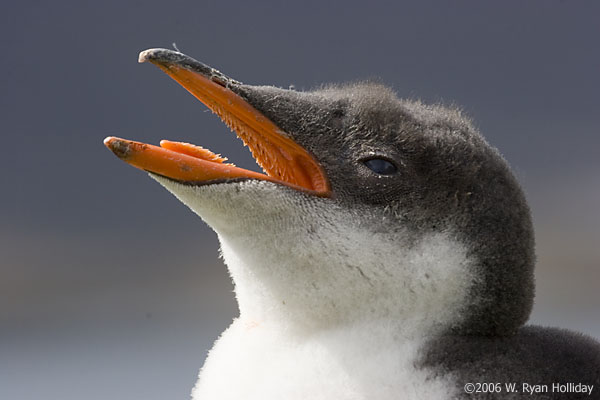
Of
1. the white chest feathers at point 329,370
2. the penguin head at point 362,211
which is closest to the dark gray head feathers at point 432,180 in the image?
the penguin head at point 362,211

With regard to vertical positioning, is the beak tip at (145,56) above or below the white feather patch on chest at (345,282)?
above

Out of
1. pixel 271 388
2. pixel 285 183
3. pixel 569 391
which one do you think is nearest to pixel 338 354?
pixel 271 388

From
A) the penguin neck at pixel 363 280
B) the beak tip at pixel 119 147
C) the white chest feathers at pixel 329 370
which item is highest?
the beak tip at pixel 119 147

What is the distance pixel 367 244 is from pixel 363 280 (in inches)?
3.7

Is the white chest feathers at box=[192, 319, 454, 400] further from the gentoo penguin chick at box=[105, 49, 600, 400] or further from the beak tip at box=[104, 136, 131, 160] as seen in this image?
the beak tip at box=[104, 136, 131, 160]

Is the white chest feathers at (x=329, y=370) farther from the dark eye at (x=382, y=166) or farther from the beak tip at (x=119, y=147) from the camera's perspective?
the beak tip at (x=119, y=147)

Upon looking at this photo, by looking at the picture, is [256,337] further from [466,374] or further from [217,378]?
[466,374]

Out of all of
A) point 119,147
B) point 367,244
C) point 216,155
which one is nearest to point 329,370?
point 367,244

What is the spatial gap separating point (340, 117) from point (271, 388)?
756 millimetres

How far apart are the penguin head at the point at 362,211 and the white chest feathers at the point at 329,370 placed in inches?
2.5

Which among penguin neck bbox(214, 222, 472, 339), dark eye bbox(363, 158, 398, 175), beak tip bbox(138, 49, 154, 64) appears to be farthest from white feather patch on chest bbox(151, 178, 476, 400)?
beak tip bbox(138, 49, 154, 64)

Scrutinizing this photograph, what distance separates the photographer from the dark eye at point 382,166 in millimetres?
2088

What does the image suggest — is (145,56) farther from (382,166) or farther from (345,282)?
(345,282)

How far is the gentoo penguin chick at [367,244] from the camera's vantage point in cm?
202
